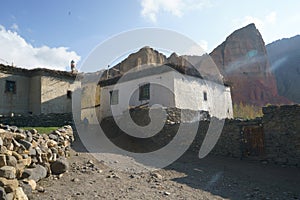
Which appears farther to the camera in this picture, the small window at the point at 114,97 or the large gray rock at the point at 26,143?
the small window at the point at 114,97

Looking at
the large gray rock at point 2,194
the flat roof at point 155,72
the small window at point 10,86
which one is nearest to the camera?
the large gray rock at point 2,194

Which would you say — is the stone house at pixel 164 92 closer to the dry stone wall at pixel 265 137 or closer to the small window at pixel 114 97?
the small window at pixel 114 97

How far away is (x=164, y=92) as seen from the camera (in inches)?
773

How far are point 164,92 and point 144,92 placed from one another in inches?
77.8

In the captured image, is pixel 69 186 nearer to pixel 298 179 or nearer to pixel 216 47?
pixel 298 179

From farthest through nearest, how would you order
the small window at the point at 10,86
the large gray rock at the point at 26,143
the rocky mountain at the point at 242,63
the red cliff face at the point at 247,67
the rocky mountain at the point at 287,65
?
1. the rocky mountain at the point at 287,65
2. the red cliff face at the point at 247,67
3. the rocky mountain at the point at 242,63
4. the small window at the point at 10,86
5. the large gray rock at the point at 26,143

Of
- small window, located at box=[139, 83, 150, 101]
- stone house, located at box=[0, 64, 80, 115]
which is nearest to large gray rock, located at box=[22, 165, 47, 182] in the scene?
small window, located at box=[139, 83, 150, 101]

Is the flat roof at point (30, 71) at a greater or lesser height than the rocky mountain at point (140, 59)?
lesser

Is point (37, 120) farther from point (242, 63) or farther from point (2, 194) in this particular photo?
point (242, 63)

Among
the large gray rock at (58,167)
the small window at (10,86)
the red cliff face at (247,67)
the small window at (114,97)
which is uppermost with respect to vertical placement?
the red cliff face at (247,67)

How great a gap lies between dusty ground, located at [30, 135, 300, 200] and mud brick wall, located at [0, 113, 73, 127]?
30.0 feet

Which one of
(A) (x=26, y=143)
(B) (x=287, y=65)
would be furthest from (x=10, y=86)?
(B) (x=287, y=65)

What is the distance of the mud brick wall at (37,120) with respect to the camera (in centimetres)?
1772

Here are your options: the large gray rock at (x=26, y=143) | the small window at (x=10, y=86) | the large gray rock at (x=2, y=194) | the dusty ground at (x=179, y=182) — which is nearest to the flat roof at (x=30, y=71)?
the small window at (x=10, y=86)
